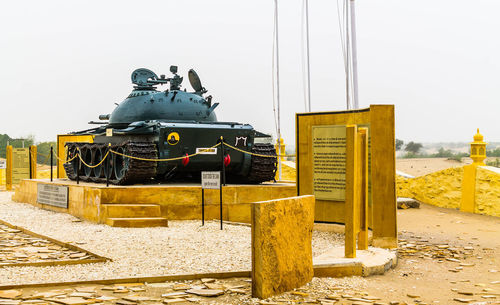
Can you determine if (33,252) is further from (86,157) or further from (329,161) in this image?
(86,157)

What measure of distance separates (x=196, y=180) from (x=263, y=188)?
2788mm

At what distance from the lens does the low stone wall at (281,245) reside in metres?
6.00

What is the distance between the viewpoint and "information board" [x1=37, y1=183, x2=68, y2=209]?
14383 millimetres

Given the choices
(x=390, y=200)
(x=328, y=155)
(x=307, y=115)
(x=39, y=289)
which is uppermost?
(x=307, y=115)

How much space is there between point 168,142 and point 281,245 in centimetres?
801

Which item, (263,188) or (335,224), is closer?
(335,224)

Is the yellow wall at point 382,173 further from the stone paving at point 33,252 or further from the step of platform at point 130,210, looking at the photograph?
the step of platform at point 130,210

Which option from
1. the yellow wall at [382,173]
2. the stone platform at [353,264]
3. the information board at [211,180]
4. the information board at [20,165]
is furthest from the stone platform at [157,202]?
the information board at [20,165]

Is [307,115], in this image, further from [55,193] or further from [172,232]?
[55,193]

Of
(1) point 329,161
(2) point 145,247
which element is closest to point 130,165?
(2) point 145,247

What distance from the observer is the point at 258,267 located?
5992 millimetres

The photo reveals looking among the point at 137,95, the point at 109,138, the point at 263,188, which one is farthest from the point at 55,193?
the point at 263,188

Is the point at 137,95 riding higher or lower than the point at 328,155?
higher

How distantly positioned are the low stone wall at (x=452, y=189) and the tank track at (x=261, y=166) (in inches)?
181
